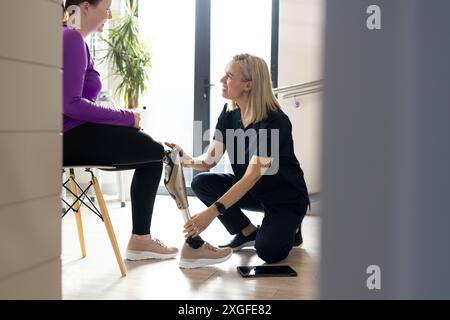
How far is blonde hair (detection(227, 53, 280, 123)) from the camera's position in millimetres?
2160

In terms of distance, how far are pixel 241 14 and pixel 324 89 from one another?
13.5 ft

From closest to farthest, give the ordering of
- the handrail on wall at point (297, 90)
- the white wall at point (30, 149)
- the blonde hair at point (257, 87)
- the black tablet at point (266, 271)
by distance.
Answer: the white wall at point (30, 149) < the black tablet at point (266, 271) < the blonde hair at point (257, 87) < the handrail on wall at point (297, 90)

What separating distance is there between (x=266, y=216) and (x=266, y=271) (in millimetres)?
346

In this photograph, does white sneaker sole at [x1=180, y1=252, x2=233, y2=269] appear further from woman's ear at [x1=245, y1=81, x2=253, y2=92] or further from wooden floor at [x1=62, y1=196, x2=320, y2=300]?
woman's ear at [x1=245, y1=81, x2=253, y2=92]

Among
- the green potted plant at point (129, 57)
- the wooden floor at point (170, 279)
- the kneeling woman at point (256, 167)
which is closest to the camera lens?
the wooden floor at point (170, 279)

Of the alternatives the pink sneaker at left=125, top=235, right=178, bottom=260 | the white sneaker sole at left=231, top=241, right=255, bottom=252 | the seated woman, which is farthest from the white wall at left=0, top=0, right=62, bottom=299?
the white sneaker sole at left=231, top=241, right=255, bottom=252

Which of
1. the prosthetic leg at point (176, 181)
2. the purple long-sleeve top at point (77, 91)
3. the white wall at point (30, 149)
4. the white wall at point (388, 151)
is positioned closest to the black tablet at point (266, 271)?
the prosthetic leg at point (176, 181)

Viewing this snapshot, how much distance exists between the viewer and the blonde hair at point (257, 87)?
2.16 metres

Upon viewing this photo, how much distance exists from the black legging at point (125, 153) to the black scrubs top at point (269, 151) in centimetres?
40

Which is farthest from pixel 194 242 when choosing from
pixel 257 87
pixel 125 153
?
pixel 257 87

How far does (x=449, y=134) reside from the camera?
38cm

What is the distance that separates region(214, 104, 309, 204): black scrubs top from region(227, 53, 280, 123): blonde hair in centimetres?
4

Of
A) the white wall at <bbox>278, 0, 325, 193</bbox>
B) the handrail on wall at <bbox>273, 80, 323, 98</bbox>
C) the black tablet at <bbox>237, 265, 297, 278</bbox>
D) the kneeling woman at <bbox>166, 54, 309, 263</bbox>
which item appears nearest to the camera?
the black tablet at <bbox>237, 265, 297, 278</bbox>

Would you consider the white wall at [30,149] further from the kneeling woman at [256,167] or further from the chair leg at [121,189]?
the chair leg at [121,189]
